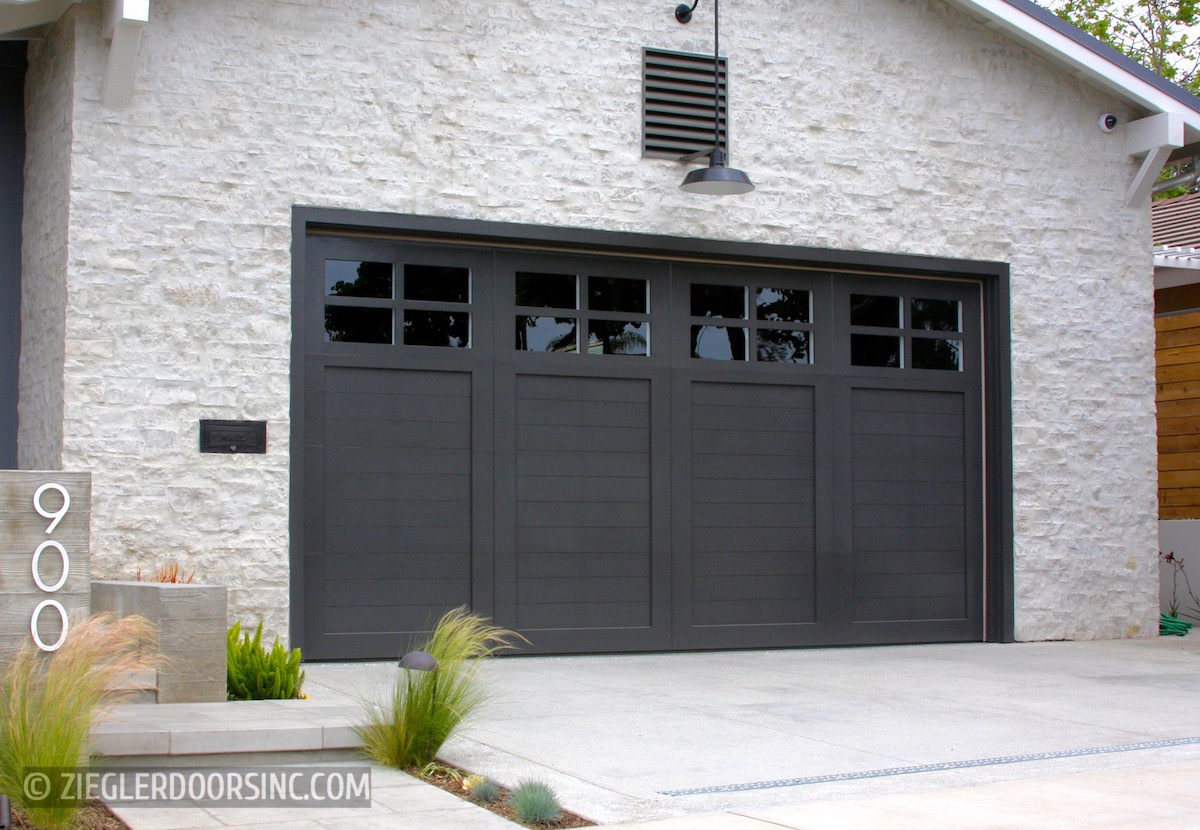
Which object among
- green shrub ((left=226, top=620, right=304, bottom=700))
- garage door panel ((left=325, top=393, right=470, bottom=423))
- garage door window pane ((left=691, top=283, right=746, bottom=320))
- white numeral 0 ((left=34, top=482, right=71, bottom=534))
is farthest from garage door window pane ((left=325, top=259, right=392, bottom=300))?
white numeral 0 ((left=34, top=482, right=71, bottom=534))

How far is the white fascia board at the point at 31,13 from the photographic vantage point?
9312mm

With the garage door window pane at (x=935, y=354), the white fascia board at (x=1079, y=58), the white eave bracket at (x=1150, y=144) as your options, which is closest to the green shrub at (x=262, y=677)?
the garage door window pane at (x=935, y=354)

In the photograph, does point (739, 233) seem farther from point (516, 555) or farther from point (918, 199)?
point (516, 555)

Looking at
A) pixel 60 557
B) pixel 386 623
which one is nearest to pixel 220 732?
pixel 60 557

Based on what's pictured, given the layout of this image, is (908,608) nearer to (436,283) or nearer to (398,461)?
(398,461)

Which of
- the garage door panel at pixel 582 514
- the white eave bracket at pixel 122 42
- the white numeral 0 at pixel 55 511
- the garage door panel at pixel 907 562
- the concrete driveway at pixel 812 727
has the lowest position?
the concrete driveway at pixel 812 727

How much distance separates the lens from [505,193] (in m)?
10.5

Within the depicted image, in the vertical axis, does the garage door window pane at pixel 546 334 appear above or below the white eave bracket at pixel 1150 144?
below

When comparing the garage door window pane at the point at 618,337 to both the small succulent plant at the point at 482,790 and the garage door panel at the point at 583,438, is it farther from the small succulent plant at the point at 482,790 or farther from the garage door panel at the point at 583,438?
the small succulent plant at the point at 482,790

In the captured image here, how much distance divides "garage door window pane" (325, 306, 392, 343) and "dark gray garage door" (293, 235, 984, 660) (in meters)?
0.02

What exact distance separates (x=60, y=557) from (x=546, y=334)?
507 centimetres

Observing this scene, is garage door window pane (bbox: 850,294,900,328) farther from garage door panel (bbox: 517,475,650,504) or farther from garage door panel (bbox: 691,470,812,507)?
garage door panel (bbox: 517,475,650,504)

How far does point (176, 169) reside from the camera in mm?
9516

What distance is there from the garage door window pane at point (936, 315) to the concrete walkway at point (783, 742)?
3390 mm
